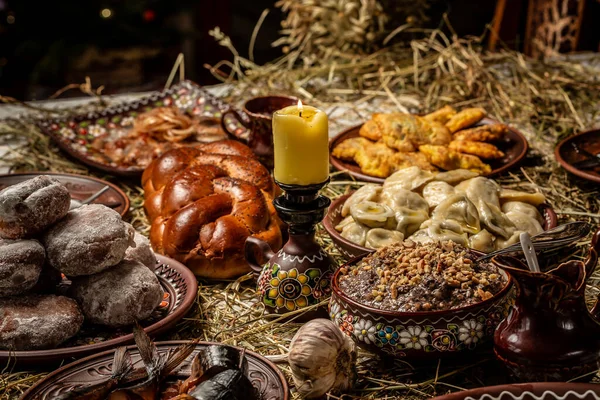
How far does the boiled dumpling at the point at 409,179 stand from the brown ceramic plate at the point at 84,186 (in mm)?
896

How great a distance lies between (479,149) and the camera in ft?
8.88

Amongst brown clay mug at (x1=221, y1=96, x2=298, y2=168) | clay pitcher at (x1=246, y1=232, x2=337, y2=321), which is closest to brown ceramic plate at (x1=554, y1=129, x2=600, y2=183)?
brown clay mug at (x1=221, y1=96, x2=298, y2=168)

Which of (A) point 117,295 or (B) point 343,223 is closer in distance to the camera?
(A) point 117,295

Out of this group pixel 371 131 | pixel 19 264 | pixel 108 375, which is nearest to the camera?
pixel 108 375

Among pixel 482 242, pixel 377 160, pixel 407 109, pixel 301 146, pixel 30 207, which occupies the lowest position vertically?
pixel 407 109

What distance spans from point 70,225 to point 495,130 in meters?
1.69

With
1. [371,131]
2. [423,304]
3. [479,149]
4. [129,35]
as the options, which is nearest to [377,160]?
[371,131]

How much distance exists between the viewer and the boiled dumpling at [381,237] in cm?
196

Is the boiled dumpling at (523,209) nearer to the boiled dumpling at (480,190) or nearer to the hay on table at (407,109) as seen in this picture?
the boiled dumpling at (480,190)

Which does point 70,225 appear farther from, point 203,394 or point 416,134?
point 416,134

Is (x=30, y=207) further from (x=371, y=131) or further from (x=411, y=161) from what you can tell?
(x=371, y=131)

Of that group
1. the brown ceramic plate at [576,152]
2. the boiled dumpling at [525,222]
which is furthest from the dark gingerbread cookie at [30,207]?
the brown ceramic plate at [576,152]

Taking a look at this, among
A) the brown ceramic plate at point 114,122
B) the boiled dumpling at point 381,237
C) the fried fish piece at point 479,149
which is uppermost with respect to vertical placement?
the boiled dumpling at point 381,237

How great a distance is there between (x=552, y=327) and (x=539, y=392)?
158 millimetres
